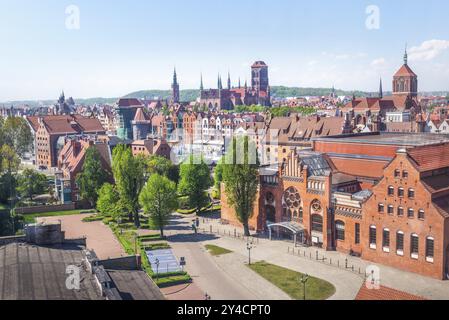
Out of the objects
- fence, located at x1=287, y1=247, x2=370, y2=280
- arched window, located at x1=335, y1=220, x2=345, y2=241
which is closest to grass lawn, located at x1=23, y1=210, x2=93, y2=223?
fence, located at x1=287, y1=247, x2=370, y2=280

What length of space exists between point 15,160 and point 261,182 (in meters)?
68.4

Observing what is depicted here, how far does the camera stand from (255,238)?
62.4 m

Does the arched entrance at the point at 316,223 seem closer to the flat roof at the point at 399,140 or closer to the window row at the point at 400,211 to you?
Answer: the window row at the point at 400,211

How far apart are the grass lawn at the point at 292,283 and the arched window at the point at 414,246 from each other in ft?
31.7

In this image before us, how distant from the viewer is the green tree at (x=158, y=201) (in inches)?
2510

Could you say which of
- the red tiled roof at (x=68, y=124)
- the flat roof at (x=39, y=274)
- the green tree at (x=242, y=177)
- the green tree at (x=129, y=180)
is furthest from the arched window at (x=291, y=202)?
the red tiled roof at (x=68, y=124)

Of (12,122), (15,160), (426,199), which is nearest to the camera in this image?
(426,199)

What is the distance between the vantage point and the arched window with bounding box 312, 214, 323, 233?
190 ft

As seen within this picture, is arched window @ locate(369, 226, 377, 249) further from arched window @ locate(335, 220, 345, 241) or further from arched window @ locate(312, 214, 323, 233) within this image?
arched window @ locate(312, 214, 323, 233)

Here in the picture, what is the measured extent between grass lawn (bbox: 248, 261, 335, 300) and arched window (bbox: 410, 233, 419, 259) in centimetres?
967

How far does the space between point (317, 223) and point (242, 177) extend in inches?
442

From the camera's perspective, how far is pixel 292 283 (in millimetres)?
45969
